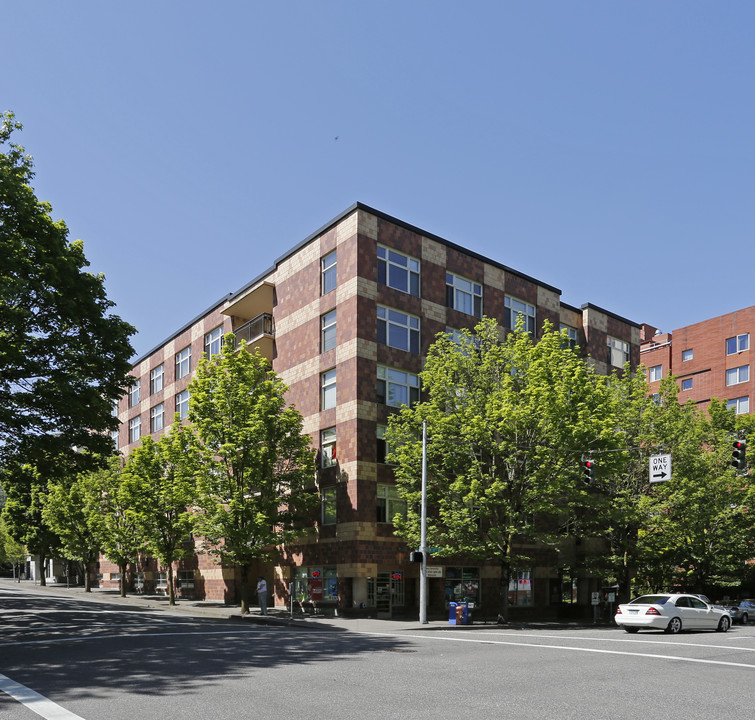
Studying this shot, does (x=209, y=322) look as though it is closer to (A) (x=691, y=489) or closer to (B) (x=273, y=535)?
(B) (x=273, y=535)

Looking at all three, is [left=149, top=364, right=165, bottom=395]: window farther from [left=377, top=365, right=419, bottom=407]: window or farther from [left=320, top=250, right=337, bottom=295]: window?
[left=377, top=365, right=419, bottom=407]: window

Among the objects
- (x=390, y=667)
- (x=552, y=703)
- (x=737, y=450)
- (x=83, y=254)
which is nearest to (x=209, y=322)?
(x=83, y=254)

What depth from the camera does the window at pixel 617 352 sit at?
53688 millimetres

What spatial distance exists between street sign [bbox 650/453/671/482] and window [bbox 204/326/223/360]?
2942 cm

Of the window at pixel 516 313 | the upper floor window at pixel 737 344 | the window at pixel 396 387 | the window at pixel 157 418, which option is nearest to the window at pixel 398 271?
the window at pixel 396 387

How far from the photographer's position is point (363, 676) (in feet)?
45.7

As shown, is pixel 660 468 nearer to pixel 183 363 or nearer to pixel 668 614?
pixel 668 614

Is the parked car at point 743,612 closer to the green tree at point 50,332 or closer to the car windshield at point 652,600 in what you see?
the car windshield at point 652,600

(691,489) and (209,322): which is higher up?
(209,322)

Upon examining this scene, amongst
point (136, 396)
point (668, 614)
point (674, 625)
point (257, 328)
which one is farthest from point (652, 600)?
point (136, 396)

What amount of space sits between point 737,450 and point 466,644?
11.5 metres

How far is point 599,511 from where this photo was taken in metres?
39.4

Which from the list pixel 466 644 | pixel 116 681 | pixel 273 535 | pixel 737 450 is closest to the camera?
pixel 116 681

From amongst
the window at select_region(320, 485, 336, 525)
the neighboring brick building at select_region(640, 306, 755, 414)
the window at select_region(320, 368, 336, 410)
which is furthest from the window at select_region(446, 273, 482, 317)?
the neighboring brick building at select_region(640, 306, 755, 414)
